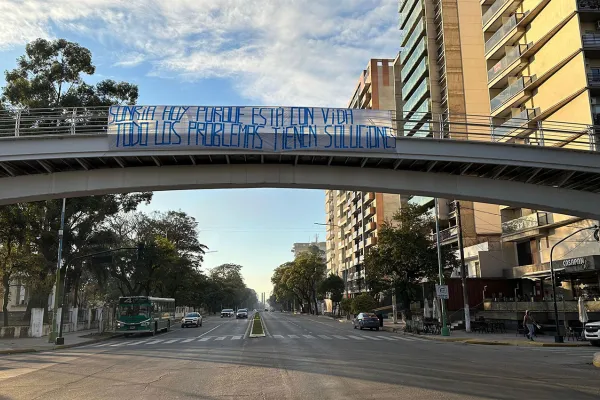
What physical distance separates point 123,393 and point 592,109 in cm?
3427

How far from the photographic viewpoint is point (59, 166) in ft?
56.7

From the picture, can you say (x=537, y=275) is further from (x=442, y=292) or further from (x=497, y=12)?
(x=497, y=12)

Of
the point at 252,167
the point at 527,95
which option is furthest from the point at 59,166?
the point at 527,95

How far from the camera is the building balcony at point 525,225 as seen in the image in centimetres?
3856

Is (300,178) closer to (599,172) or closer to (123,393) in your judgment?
(123,393)

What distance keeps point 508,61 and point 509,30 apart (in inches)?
105

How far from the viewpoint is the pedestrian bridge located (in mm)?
16375

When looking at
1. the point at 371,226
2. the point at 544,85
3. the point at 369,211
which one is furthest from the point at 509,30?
the point at 369,211

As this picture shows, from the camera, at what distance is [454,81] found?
55719 millimetres

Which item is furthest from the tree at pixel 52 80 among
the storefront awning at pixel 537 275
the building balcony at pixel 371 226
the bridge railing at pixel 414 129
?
the building balcony at pixel 371 226

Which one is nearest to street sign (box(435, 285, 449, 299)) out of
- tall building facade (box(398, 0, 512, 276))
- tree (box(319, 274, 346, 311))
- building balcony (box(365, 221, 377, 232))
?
tall building facade (box(398, 0, 512, 276))

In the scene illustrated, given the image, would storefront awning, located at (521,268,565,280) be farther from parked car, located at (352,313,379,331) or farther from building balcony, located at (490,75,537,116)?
building balcony, located at (490,75,537,116)

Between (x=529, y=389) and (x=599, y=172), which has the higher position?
(x=599, y=172)

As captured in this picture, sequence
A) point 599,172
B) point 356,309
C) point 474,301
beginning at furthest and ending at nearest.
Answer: point 356,309 < point 474,301 < point 599,172
